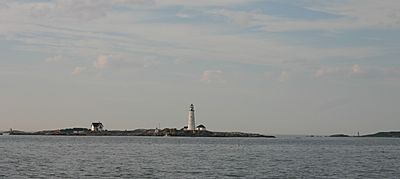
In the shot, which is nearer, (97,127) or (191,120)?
(191,120)

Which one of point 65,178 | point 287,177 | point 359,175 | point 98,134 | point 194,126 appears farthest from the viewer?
point 98,134

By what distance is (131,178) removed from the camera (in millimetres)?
39344

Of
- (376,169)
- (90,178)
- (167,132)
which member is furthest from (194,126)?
(90,178)

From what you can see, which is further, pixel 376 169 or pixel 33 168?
pixel 376 169

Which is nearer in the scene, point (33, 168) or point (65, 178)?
point (65, 178)

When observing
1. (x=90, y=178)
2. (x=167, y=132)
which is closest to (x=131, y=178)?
(x=90, y=178)

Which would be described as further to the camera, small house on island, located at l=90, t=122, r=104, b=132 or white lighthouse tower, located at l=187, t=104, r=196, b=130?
small house on island, located at l=90, t=122, r=104, b=132

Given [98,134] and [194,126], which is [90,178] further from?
[98,134]

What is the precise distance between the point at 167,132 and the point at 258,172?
15180cm

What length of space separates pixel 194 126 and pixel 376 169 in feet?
391

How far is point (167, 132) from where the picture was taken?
644ft

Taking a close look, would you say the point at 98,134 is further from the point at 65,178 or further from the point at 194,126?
the point at 65,178

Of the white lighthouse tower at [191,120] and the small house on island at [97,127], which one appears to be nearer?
the white lighthouse tower at [191,120]

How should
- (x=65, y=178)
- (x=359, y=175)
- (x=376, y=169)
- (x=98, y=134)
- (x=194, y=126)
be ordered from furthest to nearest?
(x=98, y=134), (x=194, y=126), (x=376, y=169), (x=359, y=175), (x=65, y=178)
